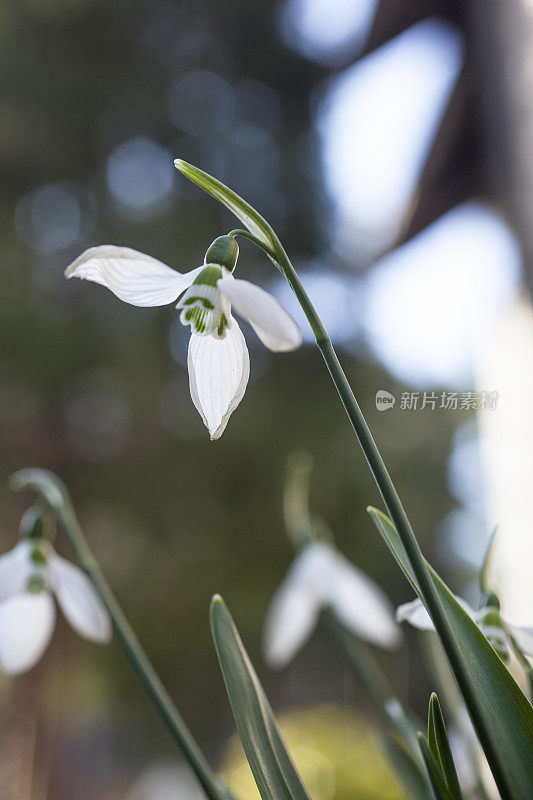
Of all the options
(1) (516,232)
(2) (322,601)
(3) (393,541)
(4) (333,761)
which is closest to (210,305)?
(3) (393,541)

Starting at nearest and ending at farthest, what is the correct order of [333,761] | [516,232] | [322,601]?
[322,601]
[516,232]
[333,761]

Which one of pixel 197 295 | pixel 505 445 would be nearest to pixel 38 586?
pixel 197 295

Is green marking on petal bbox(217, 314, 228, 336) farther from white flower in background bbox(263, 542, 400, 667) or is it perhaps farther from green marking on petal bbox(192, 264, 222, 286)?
white flower in background bbox(263, 542, 400, 667)

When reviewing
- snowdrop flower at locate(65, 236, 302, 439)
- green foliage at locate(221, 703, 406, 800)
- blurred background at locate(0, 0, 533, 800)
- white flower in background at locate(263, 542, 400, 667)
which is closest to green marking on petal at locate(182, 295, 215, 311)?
snowdrop flower at locate(65, 236, 302, 439)

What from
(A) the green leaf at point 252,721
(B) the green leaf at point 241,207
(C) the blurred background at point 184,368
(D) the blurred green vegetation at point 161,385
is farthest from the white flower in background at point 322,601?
(D) the blurred green vegetation at point 161,385

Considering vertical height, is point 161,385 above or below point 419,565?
above

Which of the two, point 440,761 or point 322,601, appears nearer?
point 440,761

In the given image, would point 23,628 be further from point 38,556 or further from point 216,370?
point 216,370
